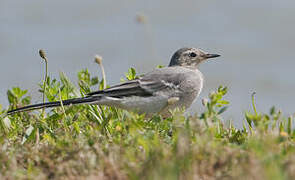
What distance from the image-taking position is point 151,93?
7230mm

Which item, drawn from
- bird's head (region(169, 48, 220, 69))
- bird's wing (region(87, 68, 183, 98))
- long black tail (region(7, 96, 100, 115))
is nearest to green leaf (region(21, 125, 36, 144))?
long black tail (region(7, 96, 100, 115))

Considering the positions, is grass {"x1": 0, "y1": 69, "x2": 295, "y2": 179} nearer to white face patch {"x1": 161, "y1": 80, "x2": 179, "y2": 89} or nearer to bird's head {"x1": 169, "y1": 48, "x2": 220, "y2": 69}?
white face patch {"x1": 161, "y1": 80, "x2": 179, "y2": 89}

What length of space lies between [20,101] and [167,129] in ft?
9.74

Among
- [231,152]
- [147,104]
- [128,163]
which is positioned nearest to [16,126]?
[147,104]

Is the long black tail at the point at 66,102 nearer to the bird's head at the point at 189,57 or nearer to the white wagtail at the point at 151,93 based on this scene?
the white wagtail at the point at 151,93

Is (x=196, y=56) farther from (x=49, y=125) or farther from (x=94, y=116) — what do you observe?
(x=49, y=125)

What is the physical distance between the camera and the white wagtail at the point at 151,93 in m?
6.80

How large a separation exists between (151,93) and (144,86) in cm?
14

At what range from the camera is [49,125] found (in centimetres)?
666

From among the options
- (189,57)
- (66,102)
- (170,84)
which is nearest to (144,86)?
(170,84)

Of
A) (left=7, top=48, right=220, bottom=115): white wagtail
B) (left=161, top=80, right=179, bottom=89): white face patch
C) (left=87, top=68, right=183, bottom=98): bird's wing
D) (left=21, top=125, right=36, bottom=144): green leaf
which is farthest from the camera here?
(left=161, top=80, right=179, bottom=89): white face patch

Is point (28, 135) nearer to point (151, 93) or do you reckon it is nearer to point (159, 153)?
point (151, 93)

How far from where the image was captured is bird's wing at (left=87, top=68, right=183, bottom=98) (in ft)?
23.0

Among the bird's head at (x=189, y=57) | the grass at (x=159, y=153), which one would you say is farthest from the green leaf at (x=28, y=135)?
the bird's head at (x=189, y=57)
